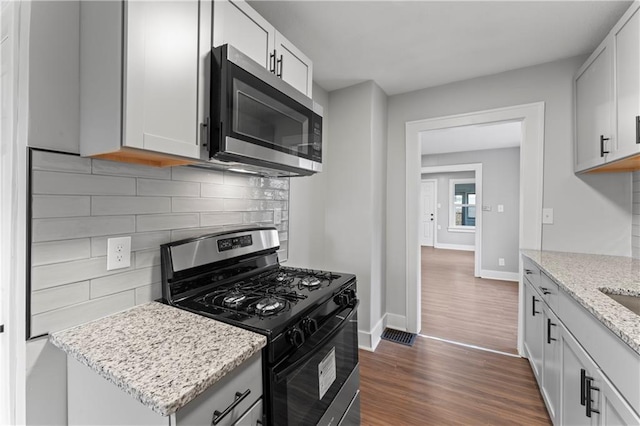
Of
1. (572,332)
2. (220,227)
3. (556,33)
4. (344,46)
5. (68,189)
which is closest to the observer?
(68,189)

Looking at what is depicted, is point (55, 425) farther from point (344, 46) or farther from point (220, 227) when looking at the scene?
point (344, 46)

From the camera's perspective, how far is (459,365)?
2318 mm

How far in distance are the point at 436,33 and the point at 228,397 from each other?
2281 millimetres

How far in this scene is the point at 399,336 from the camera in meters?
2.80

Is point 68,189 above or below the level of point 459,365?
above

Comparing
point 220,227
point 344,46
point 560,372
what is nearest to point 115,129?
point 220,227

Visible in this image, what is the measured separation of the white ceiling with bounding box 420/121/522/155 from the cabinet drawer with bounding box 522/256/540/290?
2.24 meters

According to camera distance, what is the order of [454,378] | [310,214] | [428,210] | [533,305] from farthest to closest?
[428,210] < [310,214] < [454,378] < [533,305]

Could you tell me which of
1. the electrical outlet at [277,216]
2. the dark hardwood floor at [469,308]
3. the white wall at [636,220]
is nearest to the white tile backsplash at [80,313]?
the electrical outlet at [277,216]

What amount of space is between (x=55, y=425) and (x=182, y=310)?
1.66 ft

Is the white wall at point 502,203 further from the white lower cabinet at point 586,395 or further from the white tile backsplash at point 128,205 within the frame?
the white tile backsplash at point 128,205

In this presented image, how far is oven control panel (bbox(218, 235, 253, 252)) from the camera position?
1.51 meters

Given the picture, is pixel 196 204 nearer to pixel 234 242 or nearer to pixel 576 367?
pixel 234 242

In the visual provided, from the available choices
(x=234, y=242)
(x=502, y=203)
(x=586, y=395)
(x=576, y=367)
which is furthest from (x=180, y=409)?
(x=502, y=203)
